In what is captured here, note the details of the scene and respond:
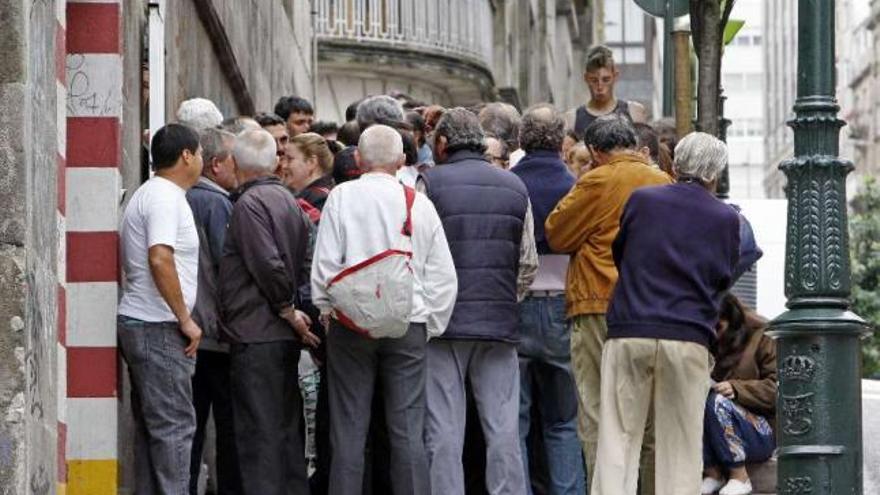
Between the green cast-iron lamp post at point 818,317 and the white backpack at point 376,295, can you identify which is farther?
the white backpack at point 376,295

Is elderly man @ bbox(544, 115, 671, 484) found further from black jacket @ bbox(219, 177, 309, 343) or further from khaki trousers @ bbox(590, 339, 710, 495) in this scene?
black jacket @ bbox(219, 177, 309, 343)

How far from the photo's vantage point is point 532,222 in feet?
40.5

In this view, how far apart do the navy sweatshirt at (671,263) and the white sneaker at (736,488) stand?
182 cm

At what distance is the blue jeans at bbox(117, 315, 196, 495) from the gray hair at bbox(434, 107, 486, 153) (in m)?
1.97

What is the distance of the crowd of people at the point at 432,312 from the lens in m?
11.3

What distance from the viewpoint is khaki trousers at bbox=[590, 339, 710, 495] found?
11.3 metres

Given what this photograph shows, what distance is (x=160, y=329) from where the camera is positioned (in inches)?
435

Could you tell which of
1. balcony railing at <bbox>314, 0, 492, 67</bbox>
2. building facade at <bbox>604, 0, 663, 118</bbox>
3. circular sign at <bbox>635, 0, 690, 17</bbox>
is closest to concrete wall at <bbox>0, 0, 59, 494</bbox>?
circular sign at <bbox>635, 0, 690, 17</bbox>

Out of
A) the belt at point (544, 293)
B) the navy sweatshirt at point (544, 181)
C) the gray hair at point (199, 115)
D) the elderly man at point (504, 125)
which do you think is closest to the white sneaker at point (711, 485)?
the belt at point (544, 293)

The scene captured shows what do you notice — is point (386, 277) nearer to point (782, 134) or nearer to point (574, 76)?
point (574, 76)

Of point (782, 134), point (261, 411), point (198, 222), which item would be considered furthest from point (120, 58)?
point (782, 134)

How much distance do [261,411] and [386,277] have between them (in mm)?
927

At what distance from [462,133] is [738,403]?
226cm

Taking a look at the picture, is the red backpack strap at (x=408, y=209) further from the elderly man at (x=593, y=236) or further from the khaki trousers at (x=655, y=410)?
the khaki trousers at (x=655, y=410)
